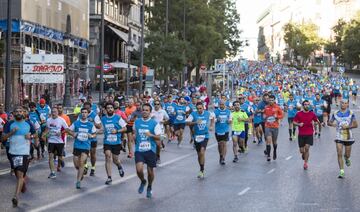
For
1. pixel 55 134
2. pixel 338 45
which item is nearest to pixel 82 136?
pixel 55 134

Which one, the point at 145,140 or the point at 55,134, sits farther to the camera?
the point at 55,134

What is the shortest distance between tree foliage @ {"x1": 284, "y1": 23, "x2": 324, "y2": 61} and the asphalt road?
122 metres

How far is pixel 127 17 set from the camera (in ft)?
219

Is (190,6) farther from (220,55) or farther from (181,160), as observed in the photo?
(181,160)

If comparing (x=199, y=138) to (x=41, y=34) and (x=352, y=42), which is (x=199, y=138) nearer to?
(x=41, y=34)

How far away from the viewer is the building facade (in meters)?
34.8

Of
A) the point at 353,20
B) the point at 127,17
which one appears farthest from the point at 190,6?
the point at 353,20

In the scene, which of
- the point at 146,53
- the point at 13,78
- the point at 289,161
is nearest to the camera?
the point at 289,161

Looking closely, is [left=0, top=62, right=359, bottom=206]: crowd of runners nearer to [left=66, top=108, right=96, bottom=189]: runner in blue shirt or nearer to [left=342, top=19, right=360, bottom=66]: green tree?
[left=66, top=108, right=96, bottom=189]: runner in blue shirt

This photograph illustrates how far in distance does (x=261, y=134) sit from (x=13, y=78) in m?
14.8

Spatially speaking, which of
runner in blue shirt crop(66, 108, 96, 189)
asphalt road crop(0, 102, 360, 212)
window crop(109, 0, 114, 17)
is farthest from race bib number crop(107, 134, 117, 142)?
window crop(109, 0, 114, 17)

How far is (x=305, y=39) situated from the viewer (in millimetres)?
141250

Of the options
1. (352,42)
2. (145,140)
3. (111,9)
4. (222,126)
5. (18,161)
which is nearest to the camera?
(18,161)

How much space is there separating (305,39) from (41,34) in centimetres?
10692
